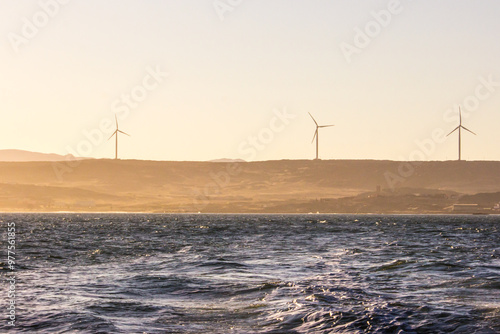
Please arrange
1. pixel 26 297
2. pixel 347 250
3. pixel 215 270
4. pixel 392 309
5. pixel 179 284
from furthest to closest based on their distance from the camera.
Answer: pixel 347 250 → pixel 215 270 → pixel 179 284 → pixel 26 297 → pixel 392 309

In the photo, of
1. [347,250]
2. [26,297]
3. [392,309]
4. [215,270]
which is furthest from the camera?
[347,250]

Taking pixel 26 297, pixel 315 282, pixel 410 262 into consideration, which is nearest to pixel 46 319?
pixel 26 297

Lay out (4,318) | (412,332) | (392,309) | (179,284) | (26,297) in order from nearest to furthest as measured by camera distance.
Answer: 1. (412,332)
2. (4,318)
3. (392,309)
4. (26,297)
5. (179,284)

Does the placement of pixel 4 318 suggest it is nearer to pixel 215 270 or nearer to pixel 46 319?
pixel 46 319

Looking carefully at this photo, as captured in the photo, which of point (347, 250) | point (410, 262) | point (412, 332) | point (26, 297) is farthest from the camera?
point (347, 250)

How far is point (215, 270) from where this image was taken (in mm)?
44750

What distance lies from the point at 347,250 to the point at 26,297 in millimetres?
37322

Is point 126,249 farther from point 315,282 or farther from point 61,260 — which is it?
point 315,282

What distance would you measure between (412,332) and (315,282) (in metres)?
13.9

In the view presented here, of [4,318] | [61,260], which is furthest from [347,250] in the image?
[4,318]

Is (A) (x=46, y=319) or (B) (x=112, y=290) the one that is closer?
(A) (x=46, y=319)

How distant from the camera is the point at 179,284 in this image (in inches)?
1479

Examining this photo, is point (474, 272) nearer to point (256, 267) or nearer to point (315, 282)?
point (315, 282)

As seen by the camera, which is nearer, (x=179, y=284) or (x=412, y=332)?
(x=412, y=332)
